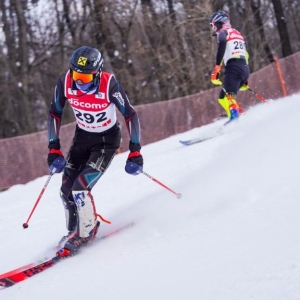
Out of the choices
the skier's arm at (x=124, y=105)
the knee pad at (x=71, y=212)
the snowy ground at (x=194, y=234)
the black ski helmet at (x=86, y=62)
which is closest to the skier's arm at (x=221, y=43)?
the snowy ground at (x=194, y=234)

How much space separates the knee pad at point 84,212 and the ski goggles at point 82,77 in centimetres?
93

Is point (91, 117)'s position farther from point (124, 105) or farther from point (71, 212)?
point (71, 212)

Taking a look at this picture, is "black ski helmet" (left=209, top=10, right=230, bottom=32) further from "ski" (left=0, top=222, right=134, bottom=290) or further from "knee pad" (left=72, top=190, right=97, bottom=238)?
"ski" (left=0, top=222, right=134, bottom=290)

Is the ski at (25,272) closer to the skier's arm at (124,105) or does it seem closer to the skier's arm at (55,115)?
the skier's arm at (55,115)

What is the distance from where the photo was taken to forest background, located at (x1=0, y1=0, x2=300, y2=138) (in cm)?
1691

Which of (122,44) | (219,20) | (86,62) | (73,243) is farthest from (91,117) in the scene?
(122,44)

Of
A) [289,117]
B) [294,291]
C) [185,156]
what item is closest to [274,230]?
[294,291]

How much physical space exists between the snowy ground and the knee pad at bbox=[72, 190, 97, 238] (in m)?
0.16

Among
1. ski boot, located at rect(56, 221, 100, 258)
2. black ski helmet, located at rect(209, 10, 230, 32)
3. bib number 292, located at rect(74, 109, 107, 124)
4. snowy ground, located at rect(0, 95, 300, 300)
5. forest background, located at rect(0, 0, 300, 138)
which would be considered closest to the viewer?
snowy ground, located at rect(0, 95, 300, 300)

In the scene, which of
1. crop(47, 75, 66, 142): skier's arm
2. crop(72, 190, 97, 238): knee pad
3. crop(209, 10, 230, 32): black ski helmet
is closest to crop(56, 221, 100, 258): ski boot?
crop(72, 190, 97, 238): knee pad

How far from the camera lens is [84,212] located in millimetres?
4348

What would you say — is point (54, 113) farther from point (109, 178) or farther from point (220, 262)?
point (109, 178)

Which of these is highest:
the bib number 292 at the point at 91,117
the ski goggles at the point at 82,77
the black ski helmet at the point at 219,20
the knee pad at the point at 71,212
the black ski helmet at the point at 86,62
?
the black ski helmet at the point at 219,20

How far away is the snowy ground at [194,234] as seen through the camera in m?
2.90
